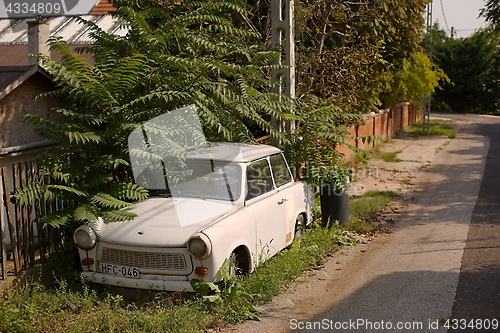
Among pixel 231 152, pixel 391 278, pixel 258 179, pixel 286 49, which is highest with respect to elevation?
pixel 286 49

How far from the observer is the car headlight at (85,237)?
20.9 ft

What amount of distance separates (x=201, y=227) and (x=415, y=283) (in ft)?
9.04

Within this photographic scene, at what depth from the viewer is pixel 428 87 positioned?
2406 centimetres

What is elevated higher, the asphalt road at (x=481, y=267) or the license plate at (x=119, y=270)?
the license plate at (x=119, y=270)

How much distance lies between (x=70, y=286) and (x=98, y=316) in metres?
1.08

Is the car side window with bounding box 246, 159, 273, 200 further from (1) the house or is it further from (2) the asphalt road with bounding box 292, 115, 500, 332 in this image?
(1) the house

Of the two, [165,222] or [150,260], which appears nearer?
[150,260]

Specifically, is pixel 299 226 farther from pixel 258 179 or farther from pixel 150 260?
pixel 150 260

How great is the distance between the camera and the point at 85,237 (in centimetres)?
639

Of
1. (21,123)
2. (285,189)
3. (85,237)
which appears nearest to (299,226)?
(285,189)

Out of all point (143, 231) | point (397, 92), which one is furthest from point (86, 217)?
point (397, 92)

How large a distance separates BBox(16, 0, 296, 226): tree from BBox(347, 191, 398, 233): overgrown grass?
2660mm

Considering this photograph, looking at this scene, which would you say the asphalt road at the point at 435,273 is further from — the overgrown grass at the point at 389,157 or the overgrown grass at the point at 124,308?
the overgrown grass at the point at 389,157

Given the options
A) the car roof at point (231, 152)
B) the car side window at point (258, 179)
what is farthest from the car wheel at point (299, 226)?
the car roof at point (231, 152)
